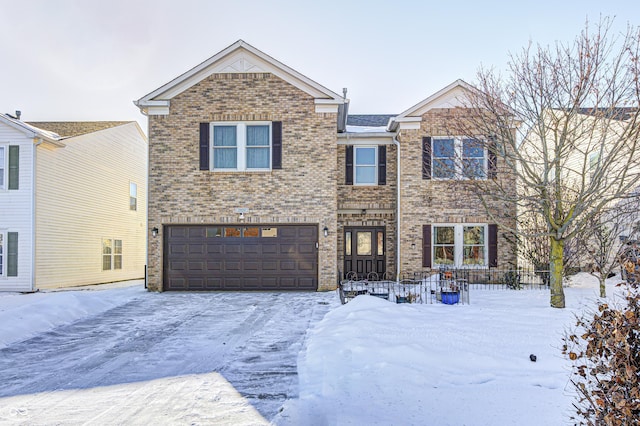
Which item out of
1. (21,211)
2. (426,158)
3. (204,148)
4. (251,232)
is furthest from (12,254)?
(426,158)

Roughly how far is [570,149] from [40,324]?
12.7 meters

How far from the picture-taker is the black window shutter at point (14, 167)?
15.7 metres

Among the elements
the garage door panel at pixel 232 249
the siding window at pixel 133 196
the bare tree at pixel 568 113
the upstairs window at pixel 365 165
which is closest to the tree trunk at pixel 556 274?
the bare tree at pixel 568 113

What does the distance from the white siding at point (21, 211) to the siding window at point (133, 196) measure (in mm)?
6960

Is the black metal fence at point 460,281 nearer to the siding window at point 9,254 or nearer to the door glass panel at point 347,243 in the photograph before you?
the door glass panel at point 347,243

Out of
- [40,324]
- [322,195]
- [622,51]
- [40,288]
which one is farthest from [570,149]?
[40,288]

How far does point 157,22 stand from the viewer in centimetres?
1429

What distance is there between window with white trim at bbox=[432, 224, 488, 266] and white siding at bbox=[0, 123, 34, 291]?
14.8m

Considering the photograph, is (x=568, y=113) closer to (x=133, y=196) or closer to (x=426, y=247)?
(x=426, y=247)

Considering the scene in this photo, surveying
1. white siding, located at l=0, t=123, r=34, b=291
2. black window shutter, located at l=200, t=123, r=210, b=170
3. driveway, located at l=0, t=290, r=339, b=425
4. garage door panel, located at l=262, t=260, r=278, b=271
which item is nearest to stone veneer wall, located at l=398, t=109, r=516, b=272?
garage door panel, located at l=262, t=260, r=278, b=271

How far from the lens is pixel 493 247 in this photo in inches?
606

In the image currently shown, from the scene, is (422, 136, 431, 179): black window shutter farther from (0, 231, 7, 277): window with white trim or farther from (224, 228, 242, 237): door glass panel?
(0, 231, 7, 277): window with white trim

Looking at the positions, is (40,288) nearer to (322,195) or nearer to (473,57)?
(322,195)

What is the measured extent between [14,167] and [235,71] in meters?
8.93
